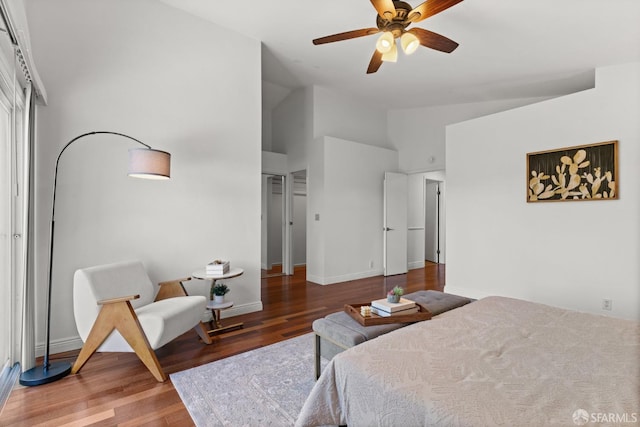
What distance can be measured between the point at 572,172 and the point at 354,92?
3.34 metres

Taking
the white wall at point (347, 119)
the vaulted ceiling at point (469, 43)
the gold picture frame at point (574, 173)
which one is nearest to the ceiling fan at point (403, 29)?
the vaulted ceiling at point (469, 43)

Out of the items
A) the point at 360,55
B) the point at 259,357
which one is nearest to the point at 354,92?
the point at 360,55

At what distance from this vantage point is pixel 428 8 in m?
2.25

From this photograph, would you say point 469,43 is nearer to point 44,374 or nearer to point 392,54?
point 392,54

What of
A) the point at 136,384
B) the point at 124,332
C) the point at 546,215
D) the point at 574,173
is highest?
the point at 574,173

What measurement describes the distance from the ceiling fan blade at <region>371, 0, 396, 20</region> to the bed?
216 cm

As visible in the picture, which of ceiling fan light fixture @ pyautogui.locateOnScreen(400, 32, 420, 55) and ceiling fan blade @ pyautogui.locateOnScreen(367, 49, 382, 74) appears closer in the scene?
ceiling fan light fixture @ pyautogui.locateOnScreen(400, 32, 420, 55)

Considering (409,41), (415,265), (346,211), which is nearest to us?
(409,41)

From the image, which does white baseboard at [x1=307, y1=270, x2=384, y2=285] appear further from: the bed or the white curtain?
the white curtain

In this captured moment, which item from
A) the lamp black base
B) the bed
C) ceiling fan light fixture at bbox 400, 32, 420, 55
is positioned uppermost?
ceiling fan light fixture at bbox 400, 32, 420, 55

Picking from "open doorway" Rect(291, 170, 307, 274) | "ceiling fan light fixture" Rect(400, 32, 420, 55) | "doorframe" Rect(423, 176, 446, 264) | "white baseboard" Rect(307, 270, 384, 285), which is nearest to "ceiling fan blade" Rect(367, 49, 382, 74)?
"ceiling fan light fixture" Rect(400, 32, 420, 55)

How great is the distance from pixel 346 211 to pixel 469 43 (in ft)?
9.75

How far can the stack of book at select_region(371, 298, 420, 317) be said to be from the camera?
194cm

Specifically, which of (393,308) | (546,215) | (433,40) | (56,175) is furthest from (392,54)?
(56,175)
